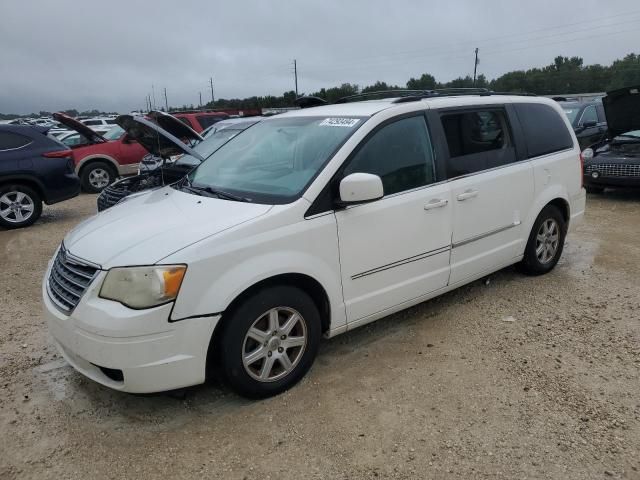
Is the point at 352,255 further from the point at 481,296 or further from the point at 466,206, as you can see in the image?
the point at 481,296

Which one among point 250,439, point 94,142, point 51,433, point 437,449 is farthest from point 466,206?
point 94,142

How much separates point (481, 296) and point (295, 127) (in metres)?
2.26

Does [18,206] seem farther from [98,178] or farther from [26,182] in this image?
[98,178]

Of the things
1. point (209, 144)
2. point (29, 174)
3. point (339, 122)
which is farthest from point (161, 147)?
point (29, 174)

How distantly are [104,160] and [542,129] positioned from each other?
9.96m

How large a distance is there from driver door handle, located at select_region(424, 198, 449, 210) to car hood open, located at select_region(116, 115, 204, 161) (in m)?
2.47

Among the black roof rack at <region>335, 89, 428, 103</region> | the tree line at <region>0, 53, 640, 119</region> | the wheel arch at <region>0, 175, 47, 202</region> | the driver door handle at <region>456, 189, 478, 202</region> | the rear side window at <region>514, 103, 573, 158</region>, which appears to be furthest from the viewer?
the tree line at <region>0, 53, 640, 119</region>

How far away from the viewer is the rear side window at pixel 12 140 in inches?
327

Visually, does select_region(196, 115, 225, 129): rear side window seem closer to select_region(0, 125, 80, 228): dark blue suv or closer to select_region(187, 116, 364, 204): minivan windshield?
select_region(0, 125, 80, 228): dark blue suv

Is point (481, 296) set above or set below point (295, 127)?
below

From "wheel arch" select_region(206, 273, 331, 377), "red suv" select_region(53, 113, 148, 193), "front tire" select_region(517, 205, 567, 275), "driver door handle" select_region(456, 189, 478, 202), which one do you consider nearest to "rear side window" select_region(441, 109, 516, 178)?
"driver door handle" select_region(456, 189, 478, 202)

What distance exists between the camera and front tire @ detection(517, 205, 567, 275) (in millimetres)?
4891

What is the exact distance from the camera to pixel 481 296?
474 cm

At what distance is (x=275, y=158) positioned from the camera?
3.86 meters
